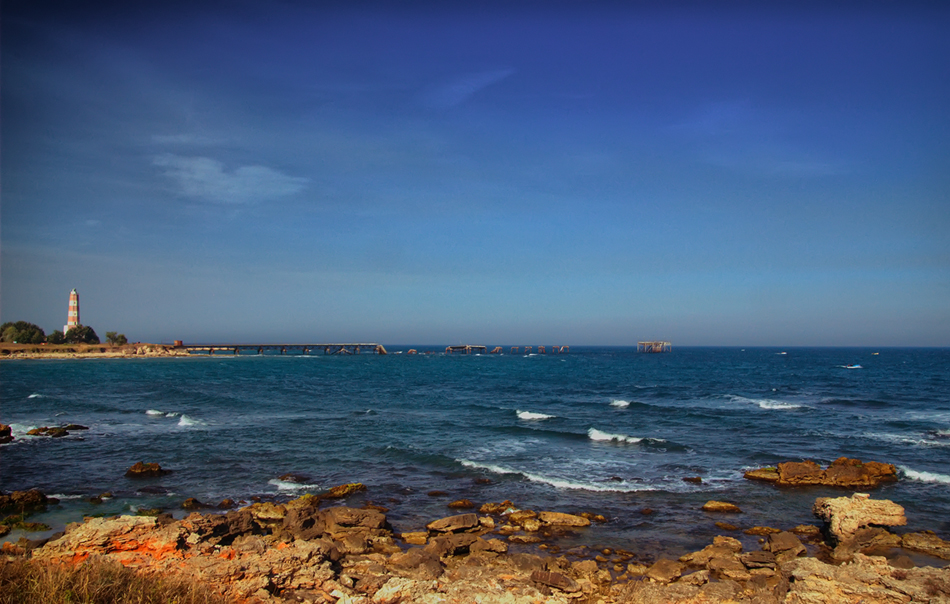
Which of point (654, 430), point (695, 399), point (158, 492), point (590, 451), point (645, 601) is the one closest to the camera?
point (645, 601)

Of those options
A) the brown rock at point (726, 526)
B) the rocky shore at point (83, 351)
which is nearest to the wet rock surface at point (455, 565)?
the brown rock at point (726, 526)

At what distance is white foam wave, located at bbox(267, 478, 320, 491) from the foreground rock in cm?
1834

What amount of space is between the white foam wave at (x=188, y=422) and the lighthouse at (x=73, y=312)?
114 meters

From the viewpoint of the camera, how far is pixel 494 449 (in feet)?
97.9

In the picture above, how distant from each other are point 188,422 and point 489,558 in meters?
28.7

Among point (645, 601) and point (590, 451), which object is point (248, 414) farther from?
point (645, 601)

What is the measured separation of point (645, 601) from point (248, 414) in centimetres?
3523

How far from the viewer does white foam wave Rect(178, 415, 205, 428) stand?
3583 centimetres

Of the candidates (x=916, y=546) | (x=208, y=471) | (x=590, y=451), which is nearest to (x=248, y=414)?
(x=208, y=471)

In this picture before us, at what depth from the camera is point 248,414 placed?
40844 millimetres

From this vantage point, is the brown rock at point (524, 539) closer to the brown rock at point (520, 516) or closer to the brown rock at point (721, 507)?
the brown rock at point (520, 516)

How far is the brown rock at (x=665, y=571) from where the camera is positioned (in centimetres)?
1405

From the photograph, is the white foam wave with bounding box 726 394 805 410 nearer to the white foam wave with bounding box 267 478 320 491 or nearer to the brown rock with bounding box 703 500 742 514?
the brown rock with bounding box 703 500 742 514

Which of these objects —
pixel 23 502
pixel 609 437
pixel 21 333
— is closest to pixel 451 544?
pixel 23 502
